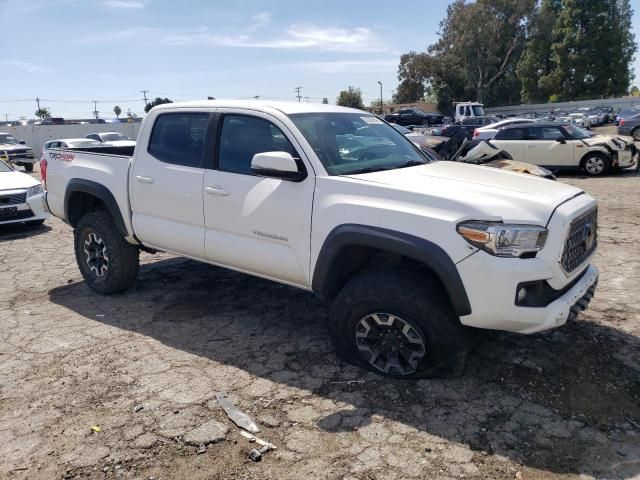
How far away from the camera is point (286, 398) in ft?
11.3

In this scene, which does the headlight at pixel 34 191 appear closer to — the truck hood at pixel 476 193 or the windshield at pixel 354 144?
the windshield at pixel 354 144

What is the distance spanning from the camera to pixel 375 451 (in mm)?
2869

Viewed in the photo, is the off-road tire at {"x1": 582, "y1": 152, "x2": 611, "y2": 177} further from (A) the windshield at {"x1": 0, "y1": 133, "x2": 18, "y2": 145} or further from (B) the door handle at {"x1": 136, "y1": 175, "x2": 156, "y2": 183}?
(A) the windshield at {"x1": 0, "y1": 133, "x2": 18, "y2": 145}

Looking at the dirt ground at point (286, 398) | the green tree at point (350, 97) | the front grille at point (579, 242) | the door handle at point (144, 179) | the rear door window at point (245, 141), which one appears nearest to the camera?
the dirt ground at point (286, 398)

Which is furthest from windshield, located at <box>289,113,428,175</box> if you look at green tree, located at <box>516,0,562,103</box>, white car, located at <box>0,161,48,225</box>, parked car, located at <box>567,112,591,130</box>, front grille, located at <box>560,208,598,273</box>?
green tree, located at <box>516,0,562,103</box>

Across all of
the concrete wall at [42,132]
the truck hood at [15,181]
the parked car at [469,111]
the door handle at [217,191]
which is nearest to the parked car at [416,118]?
the parked car at [469,111]

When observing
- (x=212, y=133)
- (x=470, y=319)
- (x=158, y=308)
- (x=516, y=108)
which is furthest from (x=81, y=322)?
(x=516, y=108)

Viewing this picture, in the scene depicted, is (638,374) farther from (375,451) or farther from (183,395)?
(183,395)

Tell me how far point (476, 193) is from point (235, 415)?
2033 mm

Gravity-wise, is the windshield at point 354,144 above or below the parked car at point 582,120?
below

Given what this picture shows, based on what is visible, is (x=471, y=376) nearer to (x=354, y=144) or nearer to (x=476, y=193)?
(x=476, y=193)

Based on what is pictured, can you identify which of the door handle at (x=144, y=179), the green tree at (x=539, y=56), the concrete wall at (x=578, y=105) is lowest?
the door handle at (x=144, y=179)

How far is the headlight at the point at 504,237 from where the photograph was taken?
3004mm

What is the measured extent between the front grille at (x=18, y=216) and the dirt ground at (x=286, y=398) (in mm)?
4200
